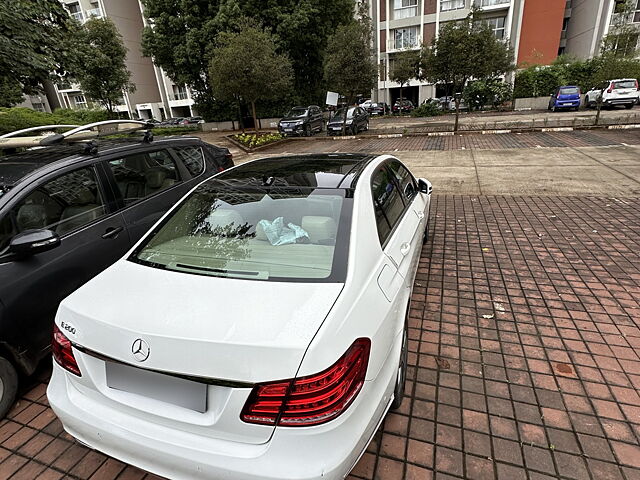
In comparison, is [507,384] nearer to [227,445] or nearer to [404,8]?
[227,445]

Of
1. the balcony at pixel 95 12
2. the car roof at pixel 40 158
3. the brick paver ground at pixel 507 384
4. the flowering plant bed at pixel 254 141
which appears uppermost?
the balcony at pixel 95 12

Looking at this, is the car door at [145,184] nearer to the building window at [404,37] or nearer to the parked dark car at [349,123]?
the parked dark car at [349,123]

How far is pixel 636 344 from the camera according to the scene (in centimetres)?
271

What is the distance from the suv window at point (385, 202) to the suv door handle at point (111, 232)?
7.28 feet

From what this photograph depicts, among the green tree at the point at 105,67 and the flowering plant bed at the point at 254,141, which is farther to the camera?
the green tree at the point at 105,67

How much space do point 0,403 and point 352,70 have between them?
1939 centimetres

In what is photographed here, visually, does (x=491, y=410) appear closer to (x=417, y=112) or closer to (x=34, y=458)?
(x=34, y=458)

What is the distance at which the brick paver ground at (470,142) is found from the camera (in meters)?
11.9

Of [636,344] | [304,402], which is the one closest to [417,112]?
[636,344]

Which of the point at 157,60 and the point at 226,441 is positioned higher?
the point at 157,60

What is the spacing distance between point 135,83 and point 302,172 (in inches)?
1880

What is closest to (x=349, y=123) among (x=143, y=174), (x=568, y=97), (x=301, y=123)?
(x=301, y=123)

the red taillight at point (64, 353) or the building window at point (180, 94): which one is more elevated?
the building window at point (180, 94)

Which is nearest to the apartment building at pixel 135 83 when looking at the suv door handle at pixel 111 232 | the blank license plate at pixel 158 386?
the suv door handle at pixel 111 232
